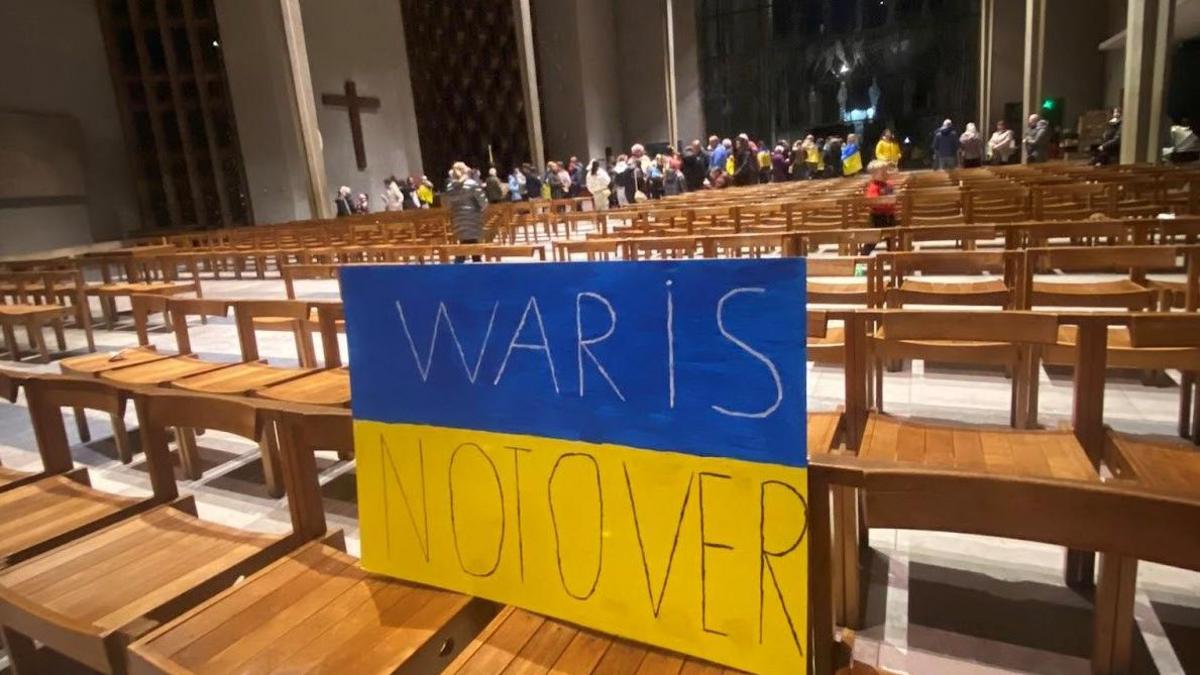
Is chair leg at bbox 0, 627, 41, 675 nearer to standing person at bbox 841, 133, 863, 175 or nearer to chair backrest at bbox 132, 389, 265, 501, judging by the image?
chair backrest at bbox 132, 389, 265, 501

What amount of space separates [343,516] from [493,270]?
6.13 feet

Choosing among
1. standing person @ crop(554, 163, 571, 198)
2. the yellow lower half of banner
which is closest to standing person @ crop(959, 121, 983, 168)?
standing person @ crop(554, 163, 571, 198)

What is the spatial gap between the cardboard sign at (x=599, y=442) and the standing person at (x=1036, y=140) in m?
17.8

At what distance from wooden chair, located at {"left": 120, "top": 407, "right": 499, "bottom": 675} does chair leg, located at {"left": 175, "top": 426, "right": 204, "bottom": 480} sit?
2.02 meters

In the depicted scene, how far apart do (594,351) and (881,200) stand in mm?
5785

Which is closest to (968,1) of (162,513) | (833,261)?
(833,261)

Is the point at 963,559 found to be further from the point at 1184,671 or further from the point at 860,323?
the point at 860,323

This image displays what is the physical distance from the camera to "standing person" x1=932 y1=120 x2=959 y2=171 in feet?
55.7

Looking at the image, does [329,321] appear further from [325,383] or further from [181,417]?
[181,417]

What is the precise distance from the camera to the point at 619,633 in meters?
1.25

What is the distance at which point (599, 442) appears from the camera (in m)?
1.24

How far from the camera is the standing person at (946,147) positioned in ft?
55.7

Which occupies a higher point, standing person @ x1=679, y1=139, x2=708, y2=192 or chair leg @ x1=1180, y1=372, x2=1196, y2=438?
standing person @ x1=679, y1=139, x2=708, y2=192

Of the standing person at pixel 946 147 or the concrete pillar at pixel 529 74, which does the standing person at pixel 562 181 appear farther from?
the standing person at pixel 946 147
